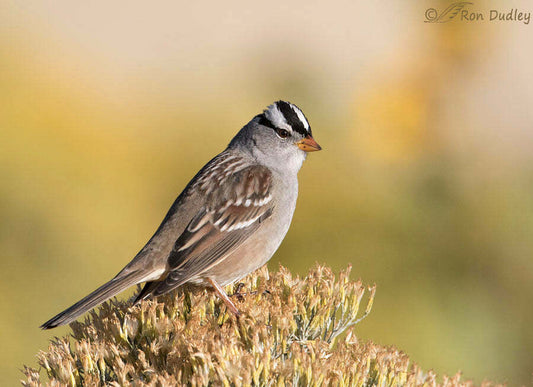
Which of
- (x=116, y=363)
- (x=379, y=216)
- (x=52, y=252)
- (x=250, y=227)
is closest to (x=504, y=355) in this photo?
(x=379, y=216)

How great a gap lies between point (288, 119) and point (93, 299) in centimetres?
206

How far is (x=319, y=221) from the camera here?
28.9ft

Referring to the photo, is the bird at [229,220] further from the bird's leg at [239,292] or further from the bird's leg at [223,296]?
the bird's leg at [239,292]

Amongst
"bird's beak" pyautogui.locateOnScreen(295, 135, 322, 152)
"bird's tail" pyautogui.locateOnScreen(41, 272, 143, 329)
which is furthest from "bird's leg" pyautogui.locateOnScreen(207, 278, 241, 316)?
"bird's beak" pyautogui.locateOnScreen(295, 135, 322, 152)

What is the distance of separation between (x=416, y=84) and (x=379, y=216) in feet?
12.8

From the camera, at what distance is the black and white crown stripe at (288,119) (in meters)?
5.39

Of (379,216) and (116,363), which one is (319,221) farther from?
(116,363)

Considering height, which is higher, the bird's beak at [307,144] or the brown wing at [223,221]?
the bird's beak at [307,144]

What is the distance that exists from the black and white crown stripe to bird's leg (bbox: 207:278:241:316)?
141 centimetres

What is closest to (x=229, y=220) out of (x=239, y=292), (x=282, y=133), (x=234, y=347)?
(x=239, y=292)

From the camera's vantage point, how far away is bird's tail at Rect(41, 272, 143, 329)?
414 cm

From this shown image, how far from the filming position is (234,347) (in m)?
3.40
